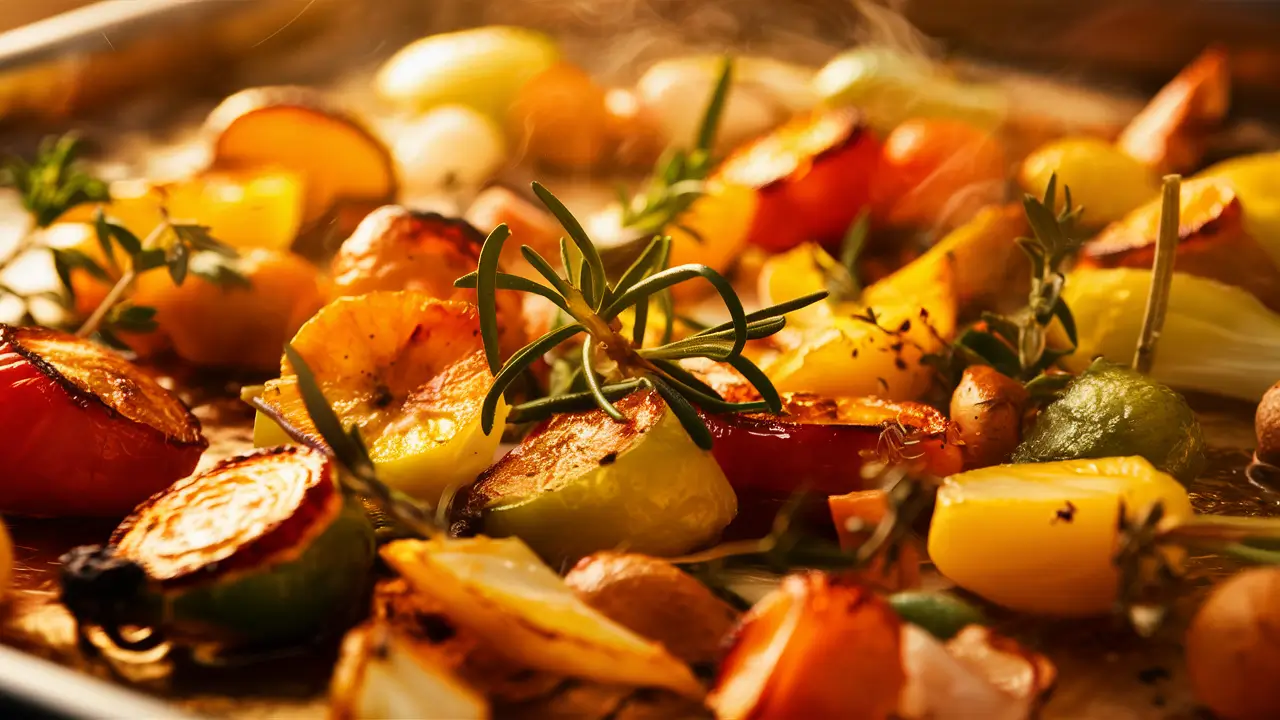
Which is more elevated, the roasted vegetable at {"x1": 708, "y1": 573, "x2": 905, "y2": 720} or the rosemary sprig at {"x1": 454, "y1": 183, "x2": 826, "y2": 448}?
the rosemary sprig at {"x1": 454, "y1": 183, "x2": 826, "y2": 448}

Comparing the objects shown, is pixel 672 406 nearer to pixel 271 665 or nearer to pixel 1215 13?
pixel 271 665

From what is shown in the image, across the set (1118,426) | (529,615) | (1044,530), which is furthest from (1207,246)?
(529,615)

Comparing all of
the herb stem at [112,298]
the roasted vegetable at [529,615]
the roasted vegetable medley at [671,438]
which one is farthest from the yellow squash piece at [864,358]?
the herb stem at [112,298]

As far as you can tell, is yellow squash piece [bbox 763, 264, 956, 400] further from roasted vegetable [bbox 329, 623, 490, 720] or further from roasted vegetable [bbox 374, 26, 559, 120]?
roasted vegetable [bbox 374, 26, 559, 120]

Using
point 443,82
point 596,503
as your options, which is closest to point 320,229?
point 443,82

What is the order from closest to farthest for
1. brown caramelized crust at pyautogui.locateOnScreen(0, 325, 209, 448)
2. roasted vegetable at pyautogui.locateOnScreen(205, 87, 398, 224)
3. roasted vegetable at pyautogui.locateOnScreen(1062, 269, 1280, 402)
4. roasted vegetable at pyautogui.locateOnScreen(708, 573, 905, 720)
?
roasted vegetable at pyautogui.locateOnScreen(708, 573, 905, 720) < brown caramelized crust at pyautogui.locateOnScreen(0, 325, 209, 448) < roasted vegetable at pyautogui.locateOnScreen(1062, 269, 1280, 402) < roasted vegetable at pyautogui.locateOnScreen(205, 87, 398, 224)

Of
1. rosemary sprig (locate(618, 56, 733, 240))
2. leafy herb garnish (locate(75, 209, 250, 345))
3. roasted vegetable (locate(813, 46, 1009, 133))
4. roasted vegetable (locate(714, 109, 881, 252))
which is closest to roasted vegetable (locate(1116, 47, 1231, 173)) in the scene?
roasted vegetable (locate(813, 46, 1009, 133))
